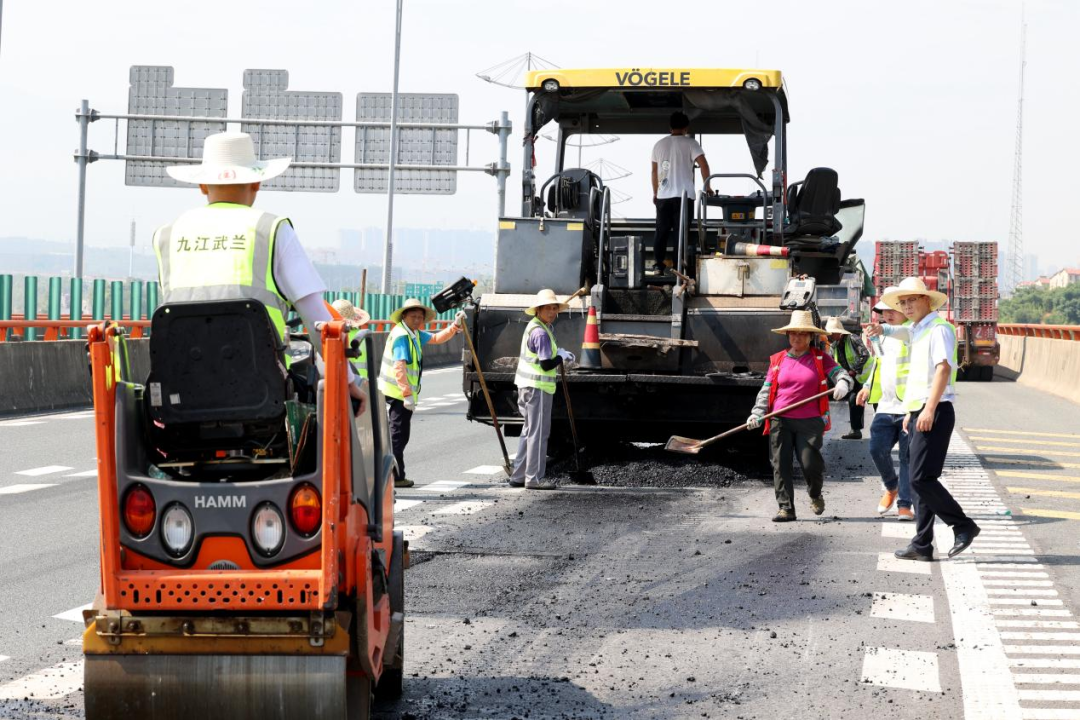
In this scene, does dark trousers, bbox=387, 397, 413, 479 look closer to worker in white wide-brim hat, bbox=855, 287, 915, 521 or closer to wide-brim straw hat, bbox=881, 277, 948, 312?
worker in white wide-brim hat, bbox=855, 287, 915, 521

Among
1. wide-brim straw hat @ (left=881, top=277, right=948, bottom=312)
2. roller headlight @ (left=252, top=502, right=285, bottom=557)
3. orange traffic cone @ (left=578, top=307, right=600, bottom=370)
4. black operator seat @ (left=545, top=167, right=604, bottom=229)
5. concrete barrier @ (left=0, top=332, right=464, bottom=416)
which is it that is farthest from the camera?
concrete barrier @ (left=0, top=332, right=464, bottom=416)

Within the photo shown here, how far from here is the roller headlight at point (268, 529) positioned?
4648 mm

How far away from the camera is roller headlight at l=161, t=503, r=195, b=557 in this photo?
4.65m

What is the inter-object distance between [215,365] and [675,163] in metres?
9.55

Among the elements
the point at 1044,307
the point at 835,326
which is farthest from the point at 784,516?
the point at 1044,307

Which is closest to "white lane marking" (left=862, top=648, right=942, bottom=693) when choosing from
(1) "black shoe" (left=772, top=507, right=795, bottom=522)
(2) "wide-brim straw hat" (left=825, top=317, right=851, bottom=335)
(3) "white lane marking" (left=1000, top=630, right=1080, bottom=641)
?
(3) "white lane marking" (left=1000, top=630, right=1080, bottom=641)

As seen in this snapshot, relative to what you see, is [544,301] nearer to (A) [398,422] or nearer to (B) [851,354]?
(A) [398,422]

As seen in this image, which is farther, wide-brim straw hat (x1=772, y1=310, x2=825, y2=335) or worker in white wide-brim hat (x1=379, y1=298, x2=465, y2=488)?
worker in white wide-brim hat (x1=379, y1=298, x2=465, y2=488)

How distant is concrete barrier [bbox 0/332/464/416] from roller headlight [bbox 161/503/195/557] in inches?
573

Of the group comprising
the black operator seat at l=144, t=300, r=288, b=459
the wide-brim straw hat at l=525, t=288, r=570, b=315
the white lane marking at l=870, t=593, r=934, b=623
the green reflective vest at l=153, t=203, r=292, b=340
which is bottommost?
the white lane marking at l=870, t=593, r=934, b=623

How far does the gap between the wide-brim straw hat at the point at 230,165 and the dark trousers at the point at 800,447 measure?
21.8 feet

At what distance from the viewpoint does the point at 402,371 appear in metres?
12.3

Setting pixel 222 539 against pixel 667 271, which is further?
pixel 667 271

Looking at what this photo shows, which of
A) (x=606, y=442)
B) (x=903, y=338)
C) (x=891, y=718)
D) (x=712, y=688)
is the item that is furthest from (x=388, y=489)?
(x=606, y=442)
